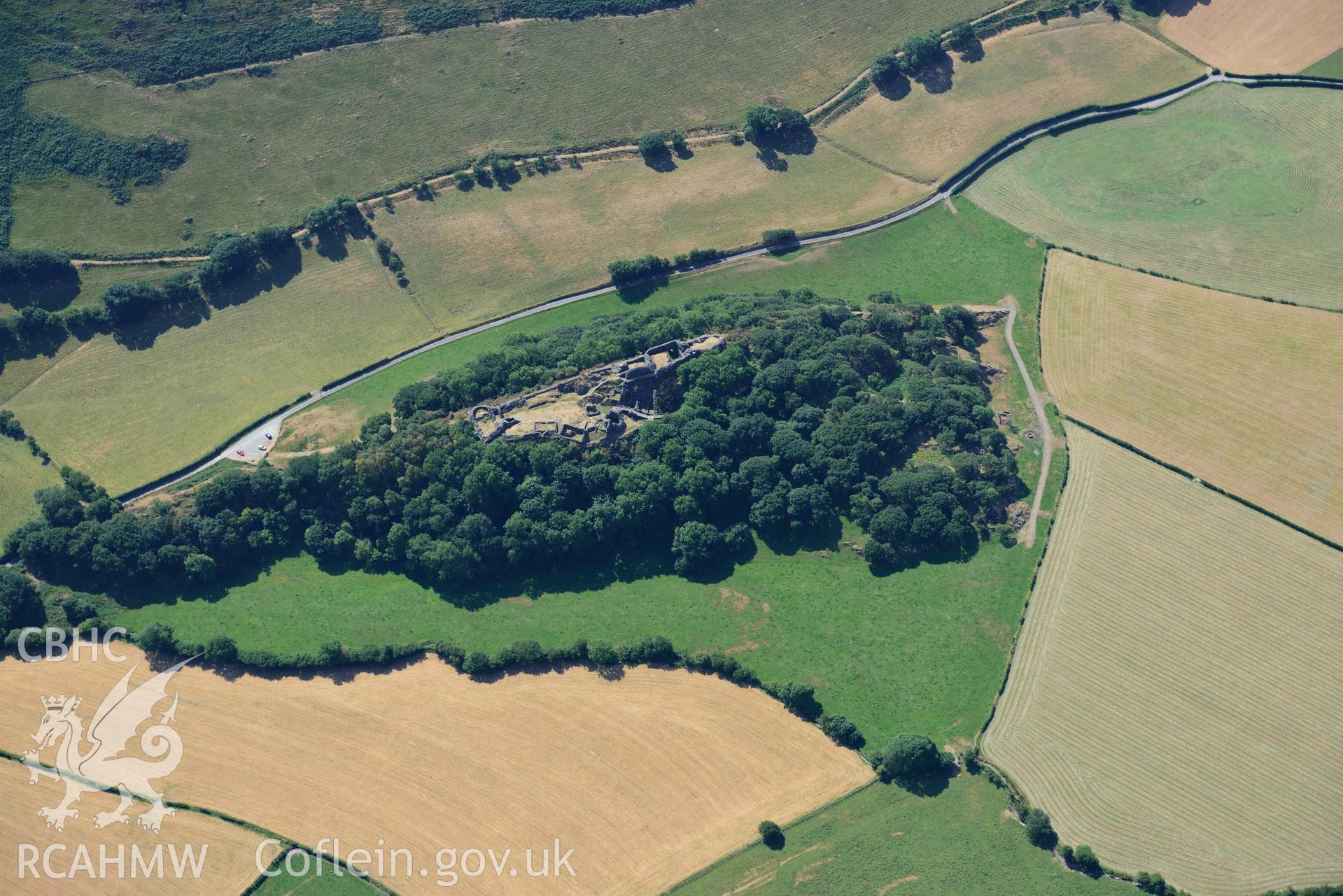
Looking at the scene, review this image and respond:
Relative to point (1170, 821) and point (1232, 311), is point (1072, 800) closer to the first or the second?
point (1170, 821)

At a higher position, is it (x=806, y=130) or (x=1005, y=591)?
(x=806, y=130)

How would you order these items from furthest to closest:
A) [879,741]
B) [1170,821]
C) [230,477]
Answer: [230,477] < [879,741] < [1170,821]

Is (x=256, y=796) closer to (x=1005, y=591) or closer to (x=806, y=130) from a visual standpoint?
(x=1005, y=591)

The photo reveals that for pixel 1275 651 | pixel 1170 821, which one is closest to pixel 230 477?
pixel 1170 821

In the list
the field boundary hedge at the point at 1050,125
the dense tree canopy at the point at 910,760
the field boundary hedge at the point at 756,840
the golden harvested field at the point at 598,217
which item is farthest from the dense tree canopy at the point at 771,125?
the field boundary hedge at the point at 756,840

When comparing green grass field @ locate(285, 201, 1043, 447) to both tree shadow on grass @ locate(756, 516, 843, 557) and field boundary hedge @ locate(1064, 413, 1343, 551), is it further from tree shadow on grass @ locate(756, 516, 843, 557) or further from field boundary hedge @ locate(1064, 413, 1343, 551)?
tree shadow on grass @ locate(756, 516, 843, 557)

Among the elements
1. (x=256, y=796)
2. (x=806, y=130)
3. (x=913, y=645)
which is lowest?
(x=256, y=796)

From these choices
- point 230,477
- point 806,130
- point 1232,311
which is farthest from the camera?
point 806,130

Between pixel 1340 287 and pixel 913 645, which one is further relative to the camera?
pixel 1340 287

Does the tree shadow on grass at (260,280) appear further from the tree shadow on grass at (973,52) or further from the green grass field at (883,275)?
the tree shadow on grass at (973,52)
